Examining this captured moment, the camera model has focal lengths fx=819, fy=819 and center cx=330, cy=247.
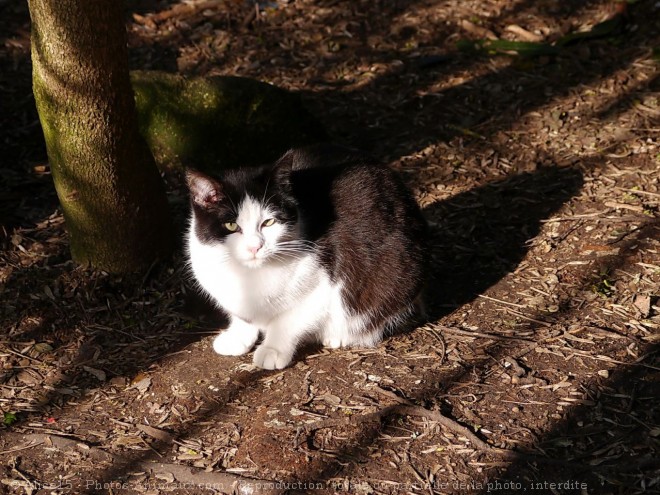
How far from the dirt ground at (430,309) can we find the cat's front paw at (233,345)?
5cm

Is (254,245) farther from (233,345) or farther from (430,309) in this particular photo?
(430,309)

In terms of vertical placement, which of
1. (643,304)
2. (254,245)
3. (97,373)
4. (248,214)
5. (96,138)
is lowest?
(97,373)

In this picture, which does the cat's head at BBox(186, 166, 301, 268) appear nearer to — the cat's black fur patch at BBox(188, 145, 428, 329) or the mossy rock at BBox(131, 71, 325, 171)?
the cat's black fur patch at BBox(188, 145, 428, 329)

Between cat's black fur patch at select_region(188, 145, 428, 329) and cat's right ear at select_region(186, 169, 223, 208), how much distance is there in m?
0.01

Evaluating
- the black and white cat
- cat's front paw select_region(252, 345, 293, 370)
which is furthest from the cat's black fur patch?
cat's front paw select_region(252, 345, 293, 370)

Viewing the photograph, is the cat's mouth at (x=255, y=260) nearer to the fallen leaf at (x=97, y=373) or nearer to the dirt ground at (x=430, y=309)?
the dirt ground at (x=430, y=309)

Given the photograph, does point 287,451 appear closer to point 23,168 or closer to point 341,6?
point 23,168

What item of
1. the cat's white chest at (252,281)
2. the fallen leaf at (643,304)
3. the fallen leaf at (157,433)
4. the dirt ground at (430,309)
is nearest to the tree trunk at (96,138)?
the dirt ground at (430,309)

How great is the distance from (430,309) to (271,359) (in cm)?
100

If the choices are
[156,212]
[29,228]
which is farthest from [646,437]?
[29,228]

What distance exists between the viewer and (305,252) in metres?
4.06

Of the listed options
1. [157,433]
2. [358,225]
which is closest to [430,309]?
[358,225]

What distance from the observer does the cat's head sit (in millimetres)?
3855

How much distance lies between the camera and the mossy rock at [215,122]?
5.82 m
